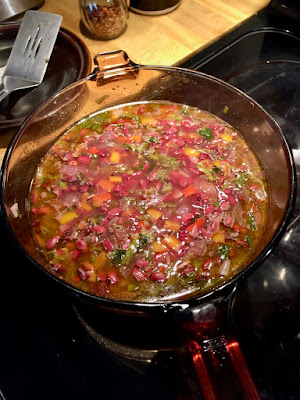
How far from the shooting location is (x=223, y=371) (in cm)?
100

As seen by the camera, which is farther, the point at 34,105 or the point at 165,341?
the point at 34,105

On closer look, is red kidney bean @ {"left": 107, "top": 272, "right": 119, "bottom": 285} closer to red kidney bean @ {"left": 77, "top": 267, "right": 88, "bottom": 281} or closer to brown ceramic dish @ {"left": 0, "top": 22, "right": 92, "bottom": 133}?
red kidney bean @ {"left": 77, "top": 267, "right": 88, "bottom": 281}

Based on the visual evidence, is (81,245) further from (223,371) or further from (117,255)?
(223,371)

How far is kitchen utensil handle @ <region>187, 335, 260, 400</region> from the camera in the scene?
0.97 m

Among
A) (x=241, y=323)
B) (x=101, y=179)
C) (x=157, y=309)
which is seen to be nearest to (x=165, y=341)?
(x=241, y=323)

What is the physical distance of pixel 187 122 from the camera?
5.47 feet

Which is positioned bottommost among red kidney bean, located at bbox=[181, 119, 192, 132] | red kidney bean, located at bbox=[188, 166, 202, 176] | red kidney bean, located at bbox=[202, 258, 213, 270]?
red kidney bean, located at bbox=[202, 258, 213, 270]

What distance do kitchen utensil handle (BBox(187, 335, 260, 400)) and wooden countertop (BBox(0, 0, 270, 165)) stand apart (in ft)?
5.14

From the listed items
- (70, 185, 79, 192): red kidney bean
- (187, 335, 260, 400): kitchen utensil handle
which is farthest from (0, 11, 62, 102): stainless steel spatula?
(187, 335, 260, 400): kitchen utensil handle

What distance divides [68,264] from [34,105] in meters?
0.98

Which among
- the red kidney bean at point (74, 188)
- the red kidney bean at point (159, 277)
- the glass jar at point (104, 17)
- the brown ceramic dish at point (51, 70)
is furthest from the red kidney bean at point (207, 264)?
the glass jar at point (104, 17)

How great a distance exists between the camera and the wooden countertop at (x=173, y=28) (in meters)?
2.19

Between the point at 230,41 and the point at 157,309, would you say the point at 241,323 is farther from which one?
the point at 230,41

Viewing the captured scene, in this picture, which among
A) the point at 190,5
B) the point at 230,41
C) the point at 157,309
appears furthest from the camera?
the point at 190,5
